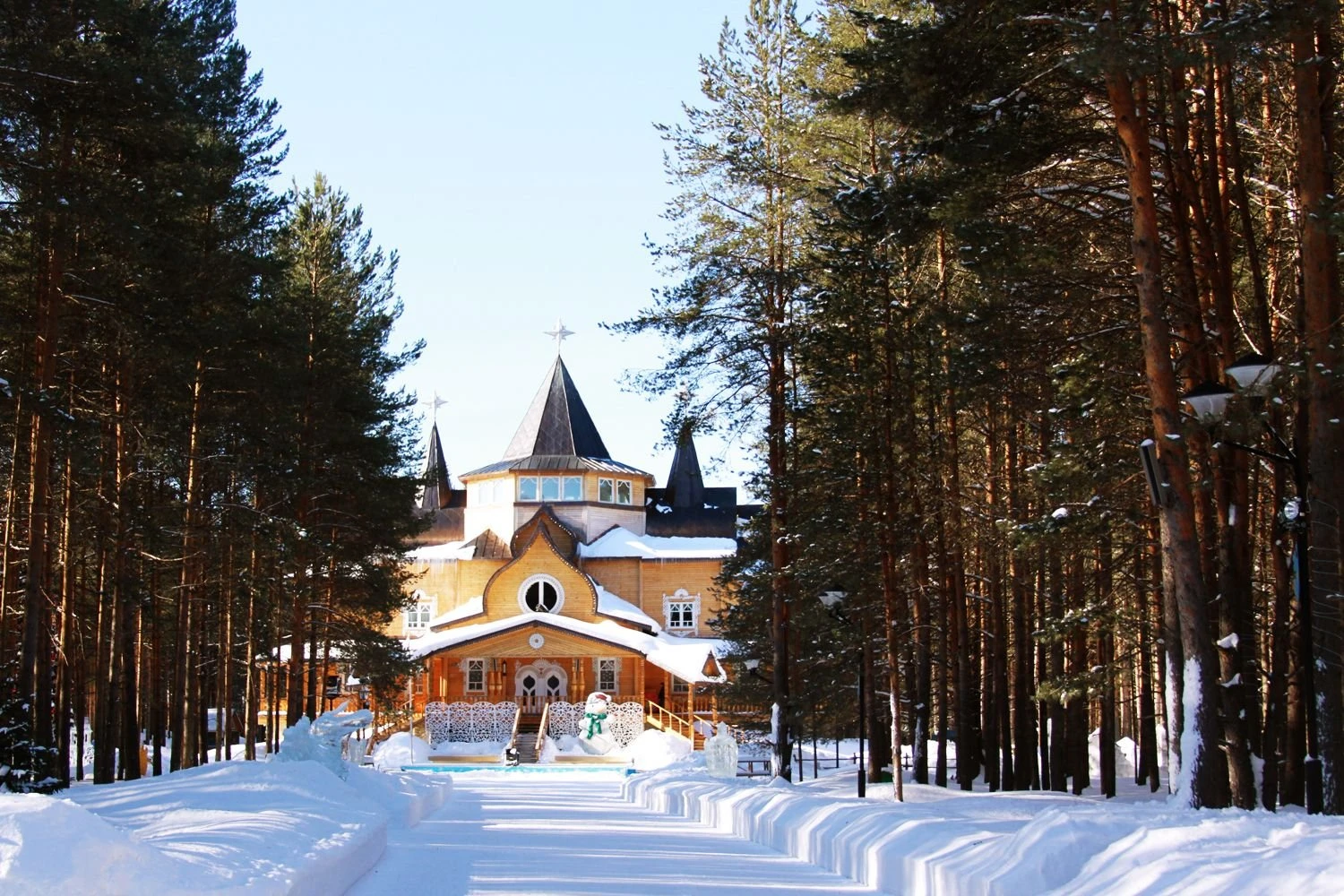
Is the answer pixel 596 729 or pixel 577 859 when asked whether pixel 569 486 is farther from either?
pixel 577 859

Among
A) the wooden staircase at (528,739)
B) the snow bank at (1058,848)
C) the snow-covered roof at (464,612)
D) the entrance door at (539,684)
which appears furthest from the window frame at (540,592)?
the snow bank at (1058,848)

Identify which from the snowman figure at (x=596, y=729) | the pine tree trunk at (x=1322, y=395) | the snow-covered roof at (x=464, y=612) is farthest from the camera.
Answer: the snow-covered roof at (x=464, y=612)

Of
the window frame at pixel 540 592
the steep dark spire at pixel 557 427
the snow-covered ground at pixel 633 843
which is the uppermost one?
the steep dark spire at pixel 557 427

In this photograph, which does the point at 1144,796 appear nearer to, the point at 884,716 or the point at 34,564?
the point at 884,716

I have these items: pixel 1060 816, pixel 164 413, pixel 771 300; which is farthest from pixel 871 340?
pixel 1060 816

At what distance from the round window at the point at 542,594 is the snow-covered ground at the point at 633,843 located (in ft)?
87.5

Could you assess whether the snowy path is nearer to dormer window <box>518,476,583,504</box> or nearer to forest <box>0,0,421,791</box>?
forest <box>0,0,421,791</box>

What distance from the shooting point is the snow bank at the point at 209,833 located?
642 centimetres

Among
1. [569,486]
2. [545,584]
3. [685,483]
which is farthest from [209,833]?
[685,483]

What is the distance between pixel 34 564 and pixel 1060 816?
11160mm

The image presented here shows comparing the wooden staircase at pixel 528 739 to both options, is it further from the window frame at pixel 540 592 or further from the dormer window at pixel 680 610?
the dormer window at pixel 680 610

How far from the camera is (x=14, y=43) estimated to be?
46.6ft

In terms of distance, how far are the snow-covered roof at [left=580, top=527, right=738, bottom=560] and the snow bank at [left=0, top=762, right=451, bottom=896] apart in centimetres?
3263

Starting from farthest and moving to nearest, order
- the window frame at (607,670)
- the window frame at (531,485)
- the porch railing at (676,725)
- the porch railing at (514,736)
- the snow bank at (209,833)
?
1. the window frame at (531,485)
2. the window frame at (607,670)
3. the porch railing at (676,725)
4. the porch railing at (514,736)
5. the snow bank at (209,833)
